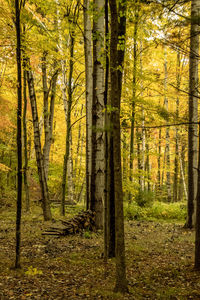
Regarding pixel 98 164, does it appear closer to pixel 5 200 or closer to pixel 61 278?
pixel 61 278

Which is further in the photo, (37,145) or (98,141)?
(37,145)

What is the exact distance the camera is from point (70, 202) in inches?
593

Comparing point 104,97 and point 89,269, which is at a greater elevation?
point 104,97

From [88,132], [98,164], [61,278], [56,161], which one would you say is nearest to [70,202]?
[56,161]

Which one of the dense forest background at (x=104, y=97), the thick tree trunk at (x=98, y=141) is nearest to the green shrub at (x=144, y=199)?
the dense forest background at (x=104, y=97)

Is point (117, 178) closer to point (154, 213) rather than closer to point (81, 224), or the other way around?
point (81, 224)

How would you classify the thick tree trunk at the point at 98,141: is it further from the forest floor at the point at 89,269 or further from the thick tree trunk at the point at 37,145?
the thick tree trunk at the point at 37,145

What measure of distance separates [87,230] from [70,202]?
8078 mm

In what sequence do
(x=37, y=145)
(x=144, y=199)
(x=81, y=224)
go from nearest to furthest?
(x=81, y=224), (x=37, y=145), (x=144, y=199)

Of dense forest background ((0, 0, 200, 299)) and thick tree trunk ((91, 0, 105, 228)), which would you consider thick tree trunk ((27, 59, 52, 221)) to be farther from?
thick tree trunk ((91, 0, 105, 228))

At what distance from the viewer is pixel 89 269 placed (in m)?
4.42

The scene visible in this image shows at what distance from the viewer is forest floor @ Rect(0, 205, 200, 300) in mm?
3443

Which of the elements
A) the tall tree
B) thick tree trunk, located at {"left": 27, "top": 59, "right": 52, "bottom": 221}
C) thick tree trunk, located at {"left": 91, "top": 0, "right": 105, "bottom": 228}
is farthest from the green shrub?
the tall tree

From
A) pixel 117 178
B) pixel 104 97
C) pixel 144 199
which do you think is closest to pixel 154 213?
pixel 144 199
